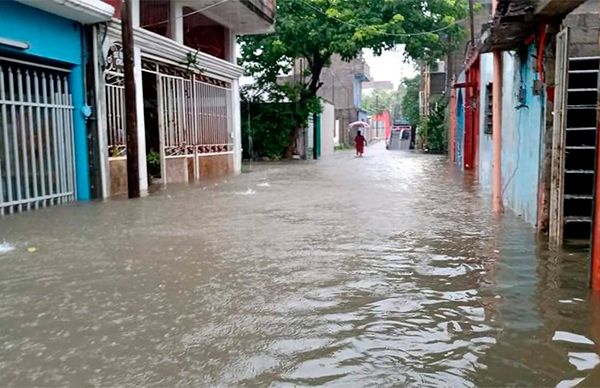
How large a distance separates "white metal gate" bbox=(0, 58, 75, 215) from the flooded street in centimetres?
131

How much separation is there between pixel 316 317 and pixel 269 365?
2.90 ft

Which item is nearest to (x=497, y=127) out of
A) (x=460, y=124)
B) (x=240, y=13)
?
(x=240, y=13)

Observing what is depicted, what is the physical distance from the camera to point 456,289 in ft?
16.0

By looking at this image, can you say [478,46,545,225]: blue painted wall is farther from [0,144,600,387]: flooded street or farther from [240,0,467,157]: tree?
[240,0,467,157]: tree

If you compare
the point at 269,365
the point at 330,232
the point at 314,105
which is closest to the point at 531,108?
the point at 330,232

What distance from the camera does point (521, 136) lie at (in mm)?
8719

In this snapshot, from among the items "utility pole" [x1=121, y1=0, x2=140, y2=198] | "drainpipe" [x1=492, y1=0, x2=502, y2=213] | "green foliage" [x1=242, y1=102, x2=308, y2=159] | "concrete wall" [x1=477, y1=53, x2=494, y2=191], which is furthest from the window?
"green foliage" [x1=242, y1=102, x2=308, y2=159]

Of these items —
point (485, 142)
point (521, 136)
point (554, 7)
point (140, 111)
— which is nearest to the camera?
point (554, 7)

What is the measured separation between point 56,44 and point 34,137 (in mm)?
1714

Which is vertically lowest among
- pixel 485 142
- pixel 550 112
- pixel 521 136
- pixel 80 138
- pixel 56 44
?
pixel 485 142

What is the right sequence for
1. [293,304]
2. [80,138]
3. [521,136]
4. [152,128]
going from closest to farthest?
[293,304] → [521,136] → [80,138] → [152,128]

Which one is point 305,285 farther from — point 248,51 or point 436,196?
point 248,51

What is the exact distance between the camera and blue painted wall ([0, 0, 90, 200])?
930 centimetres

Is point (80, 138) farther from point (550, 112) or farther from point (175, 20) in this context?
point (550, 112)
